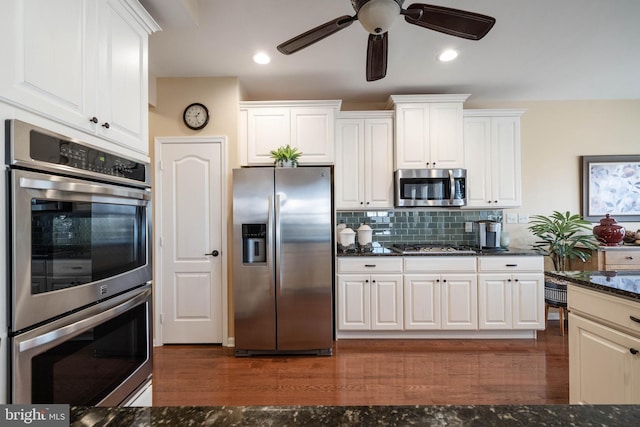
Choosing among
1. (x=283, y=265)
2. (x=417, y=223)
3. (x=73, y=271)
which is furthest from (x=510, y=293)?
(x=73, y=271)

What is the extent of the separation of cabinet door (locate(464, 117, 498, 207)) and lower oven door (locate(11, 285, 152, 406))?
3249 millimetres

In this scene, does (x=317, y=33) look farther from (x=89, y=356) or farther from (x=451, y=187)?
(x=451, y=187)

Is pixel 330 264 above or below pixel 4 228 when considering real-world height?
below

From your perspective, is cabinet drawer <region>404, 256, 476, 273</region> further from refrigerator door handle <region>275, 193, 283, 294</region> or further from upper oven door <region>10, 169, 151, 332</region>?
upper oven door <region>10, 169, 151, 332</region>

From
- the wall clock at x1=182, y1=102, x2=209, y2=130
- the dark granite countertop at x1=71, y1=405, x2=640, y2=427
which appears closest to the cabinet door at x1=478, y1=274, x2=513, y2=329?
the dark granite countertop at x1=71, y1=405, x2=640, y2=427

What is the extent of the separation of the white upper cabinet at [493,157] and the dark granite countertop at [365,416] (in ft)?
10.4

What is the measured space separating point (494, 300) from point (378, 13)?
9.29 feet

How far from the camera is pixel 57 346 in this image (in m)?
0.92

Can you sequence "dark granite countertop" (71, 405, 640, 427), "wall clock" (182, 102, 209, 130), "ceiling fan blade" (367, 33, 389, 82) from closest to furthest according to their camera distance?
"dark granite countertop" (71, 405, 640, 427)
"ceiling fan blade" (367, 33, 389, 82)
"wall clock" (182, 102, 209, 130)

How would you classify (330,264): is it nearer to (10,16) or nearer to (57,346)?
(57,346)

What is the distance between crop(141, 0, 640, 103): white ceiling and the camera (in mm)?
2016

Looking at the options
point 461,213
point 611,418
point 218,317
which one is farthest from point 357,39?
point 218,317

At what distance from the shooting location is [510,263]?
116 inches

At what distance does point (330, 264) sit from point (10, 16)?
2351 mm
